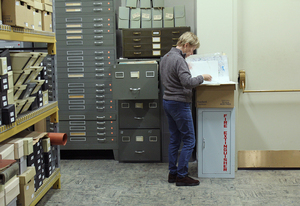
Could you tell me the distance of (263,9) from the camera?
318cm

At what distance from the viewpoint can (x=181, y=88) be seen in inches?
109

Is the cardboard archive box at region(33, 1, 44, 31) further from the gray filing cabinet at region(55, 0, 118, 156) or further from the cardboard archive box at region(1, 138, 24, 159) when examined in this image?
the gray filing cabinet at region(55, 0, 118, 156)

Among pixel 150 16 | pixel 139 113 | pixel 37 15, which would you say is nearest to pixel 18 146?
pixel 37 15

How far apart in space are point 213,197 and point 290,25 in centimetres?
195

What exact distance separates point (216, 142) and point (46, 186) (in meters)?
1.66

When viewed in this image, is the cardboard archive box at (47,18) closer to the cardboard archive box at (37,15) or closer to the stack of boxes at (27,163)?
the cardboard archive box at (37,15)

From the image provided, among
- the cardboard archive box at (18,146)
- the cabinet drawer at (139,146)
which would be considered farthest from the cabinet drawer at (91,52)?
the cardboard archive box at (18,146)

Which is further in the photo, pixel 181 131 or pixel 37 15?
pixel 181 131

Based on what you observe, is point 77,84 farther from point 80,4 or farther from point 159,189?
point 159,189

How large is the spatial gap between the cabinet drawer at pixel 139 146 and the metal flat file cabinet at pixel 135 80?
527mm

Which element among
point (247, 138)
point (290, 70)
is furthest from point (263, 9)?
point (247, 138)

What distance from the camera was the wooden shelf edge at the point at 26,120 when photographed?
1861mm

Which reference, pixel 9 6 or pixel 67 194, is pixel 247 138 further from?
pixel 9 6

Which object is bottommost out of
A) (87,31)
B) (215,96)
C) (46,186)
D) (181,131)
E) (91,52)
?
(46,186)
